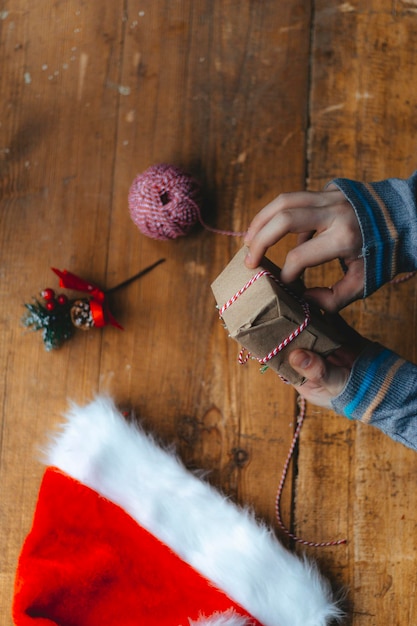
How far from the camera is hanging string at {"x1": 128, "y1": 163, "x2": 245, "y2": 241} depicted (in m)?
0.90

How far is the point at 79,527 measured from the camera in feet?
2.97

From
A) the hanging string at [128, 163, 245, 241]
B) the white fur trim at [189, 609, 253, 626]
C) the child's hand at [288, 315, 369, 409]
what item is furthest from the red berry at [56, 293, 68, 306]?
the white fur trim at [189, 609, 253, 626]

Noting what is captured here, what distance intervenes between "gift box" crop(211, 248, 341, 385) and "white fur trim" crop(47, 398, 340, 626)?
29 cm

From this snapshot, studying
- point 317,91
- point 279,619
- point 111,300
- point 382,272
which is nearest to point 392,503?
point 279,619

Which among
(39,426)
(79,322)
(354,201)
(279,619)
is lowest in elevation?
(279,619)

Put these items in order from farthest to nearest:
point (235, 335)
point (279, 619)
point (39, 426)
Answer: point (39, 426)
point (279, 619)
point (235, 335)

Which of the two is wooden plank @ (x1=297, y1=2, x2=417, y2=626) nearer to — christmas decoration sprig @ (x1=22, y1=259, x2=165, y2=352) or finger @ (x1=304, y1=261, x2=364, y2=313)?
finger @ (x1=304, y1=261, x2=364, y2=313)

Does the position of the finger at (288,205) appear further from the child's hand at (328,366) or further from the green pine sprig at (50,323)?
the green pine sprig at (50,323)

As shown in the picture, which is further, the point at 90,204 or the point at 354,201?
the point at 90,204

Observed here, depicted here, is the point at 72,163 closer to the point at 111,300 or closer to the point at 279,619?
the point at 111,300

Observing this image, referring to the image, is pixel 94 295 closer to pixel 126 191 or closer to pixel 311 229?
pixel 126 191

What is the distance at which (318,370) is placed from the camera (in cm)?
72

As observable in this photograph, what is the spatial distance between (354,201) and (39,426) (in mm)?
605

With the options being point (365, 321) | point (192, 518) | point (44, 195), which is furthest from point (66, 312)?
point (365, 321)
